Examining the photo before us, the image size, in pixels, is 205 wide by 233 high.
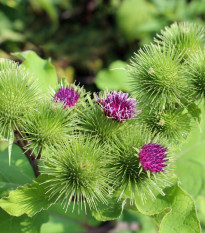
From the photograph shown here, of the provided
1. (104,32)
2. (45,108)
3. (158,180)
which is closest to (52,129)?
(45,108)

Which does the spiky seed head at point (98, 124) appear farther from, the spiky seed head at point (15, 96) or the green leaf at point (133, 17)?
the green leaf at point (133, 17)

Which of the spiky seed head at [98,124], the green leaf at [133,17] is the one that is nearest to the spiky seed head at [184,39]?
the spiky seed head at [98,124]

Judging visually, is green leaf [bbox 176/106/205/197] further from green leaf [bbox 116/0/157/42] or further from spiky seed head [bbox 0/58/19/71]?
green leaf [bbox 116/0/157/42]

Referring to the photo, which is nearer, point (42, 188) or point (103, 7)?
point (42, 188)

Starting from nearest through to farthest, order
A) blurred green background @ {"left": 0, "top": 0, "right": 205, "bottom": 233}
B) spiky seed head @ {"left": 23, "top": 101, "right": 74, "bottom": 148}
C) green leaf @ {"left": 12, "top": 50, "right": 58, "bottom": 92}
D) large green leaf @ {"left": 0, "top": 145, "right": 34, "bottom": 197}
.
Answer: spiky seed head @ {"left": 23, "top": 101, "right": 74, "bottom": 148}
large green leaf @ {"left": 0, "top": 145, "right": 34, "bottom": 197}
green leaf @ {"left": 12, "top": 50, "right": 58, "bottom": 92}
blurred green background @ {"left": 0, "top": 0, "right": 205, "bottom": 233}

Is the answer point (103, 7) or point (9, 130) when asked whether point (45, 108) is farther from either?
point (103, 7)

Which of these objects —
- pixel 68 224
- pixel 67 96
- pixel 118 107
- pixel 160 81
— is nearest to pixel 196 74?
pixel 160 81

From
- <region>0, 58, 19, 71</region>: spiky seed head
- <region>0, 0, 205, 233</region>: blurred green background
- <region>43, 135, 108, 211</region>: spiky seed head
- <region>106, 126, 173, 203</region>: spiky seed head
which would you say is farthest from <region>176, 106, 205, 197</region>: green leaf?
<region>0, 0, 205, 233</region>: blurred green background
